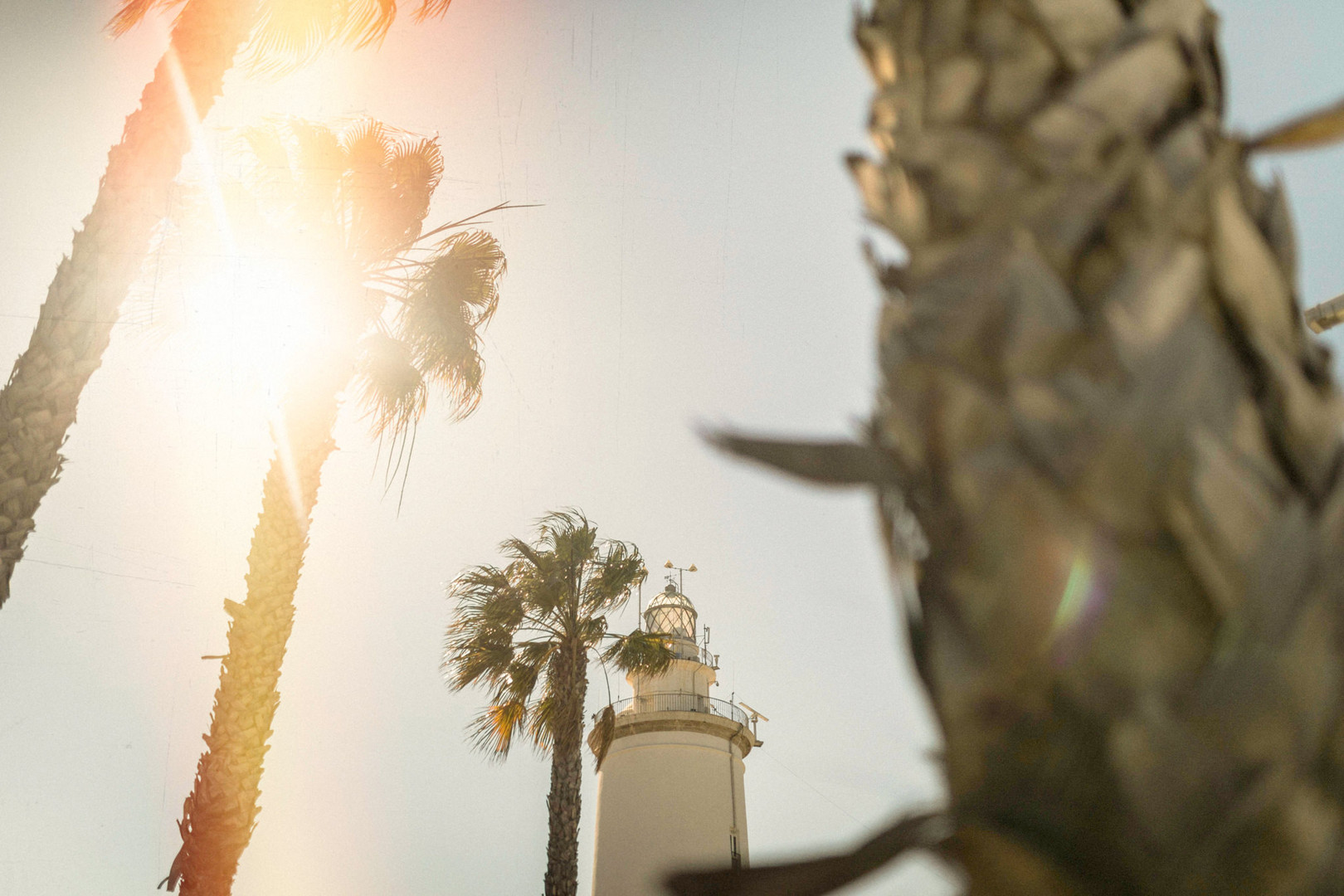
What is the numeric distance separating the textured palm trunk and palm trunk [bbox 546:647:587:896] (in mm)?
9564

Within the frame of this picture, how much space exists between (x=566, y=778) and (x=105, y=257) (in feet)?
33.8

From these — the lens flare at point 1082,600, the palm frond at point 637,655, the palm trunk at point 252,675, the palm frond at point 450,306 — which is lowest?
the lens flare at point 1082,600

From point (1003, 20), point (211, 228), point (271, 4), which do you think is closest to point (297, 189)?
point (211, 228)

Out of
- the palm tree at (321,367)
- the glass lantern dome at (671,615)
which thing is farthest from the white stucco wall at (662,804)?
the palm tree at (321,367)

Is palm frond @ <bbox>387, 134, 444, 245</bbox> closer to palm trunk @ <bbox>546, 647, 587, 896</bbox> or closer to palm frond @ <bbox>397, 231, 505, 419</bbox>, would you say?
palm frond @ <bbox>397, 231, 505, 419</bbox>

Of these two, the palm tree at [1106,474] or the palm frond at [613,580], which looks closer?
the palm tree at [1106,474]

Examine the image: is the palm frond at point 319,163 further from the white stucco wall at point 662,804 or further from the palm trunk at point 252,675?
the white stucco wall at point 662,804

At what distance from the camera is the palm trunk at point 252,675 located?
25.4ft

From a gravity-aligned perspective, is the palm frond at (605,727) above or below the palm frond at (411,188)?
below

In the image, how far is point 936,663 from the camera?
0.58 m

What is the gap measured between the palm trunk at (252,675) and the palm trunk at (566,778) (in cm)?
547

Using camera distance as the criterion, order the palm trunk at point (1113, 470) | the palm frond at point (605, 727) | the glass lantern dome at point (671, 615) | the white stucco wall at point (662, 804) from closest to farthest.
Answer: the palm trunk at point (1113, 470) < the palm frond at point (605, 727) < the white stucco wall at point (662, 804) < the glass lantern dome at point (671, 615)

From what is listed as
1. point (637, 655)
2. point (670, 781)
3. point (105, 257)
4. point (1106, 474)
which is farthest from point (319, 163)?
point (670, 781)

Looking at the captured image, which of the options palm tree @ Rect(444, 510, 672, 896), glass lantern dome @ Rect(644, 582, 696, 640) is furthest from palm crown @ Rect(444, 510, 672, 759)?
glass lantern dome @ Rect(644, 582, 696, 640)
